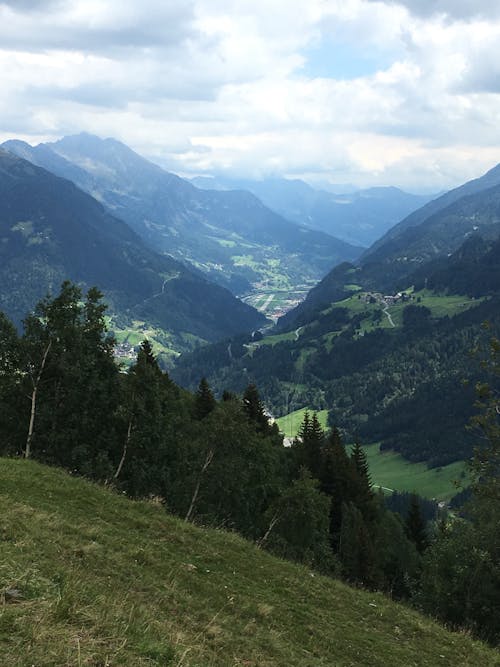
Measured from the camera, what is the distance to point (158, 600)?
651 inches

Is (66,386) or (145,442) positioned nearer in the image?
(66,386)

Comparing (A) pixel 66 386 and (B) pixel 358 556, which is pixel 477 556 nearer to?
(B) pixel 358 556

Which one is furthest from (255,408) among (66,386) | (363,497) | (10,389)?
(10,389)

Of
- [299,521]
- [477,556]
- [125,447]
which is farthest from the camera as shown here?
[299,521]

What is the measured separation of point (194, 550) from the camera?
23.4 m

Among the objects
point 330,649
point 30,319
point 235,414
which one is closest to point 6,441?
point 30,319

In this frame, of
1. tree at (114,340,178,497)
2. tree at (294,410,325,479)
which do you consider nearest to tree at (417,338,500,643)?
tree at (114,340,178,497)

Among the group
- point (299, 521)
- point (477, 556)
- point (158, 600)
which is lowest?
point (299, 521)

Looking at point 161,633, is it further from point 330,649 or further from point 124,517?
point 124,517

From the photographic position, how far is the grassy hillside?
10586 mm

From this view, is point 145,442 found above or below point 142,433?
below

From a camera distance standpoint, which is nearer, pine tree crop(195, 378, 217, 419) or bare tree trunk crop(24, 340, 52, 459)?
bare tree trunk crop(24, 340, 52, 459)

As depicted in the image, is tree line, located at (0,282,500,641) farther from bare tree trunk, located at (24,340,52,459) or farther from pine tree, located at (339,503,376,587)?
pine tree, located at (339,503,376,587)

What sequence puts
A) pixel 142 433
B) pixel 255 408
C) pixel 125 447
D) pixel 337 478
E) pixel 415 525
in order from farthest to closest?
pixel 415 525 < pixel 255 408 < pixel 337 478 < pixel 142 433 < pixel 125 447
